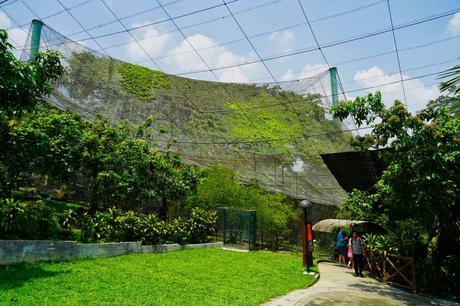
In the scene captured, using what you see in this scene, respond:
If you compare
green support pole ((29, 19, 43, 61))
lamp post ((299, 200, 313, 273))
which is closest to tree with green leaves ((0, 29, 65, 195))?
green support pole ((29, 19, 43, 61))

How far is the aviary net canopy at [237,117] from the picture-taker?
15086 millimetres

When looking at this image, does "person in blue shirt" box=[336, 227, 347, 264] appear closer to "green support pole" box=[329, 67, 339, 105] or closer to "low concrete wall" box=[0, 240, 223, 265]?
"green support pole" box=[329, 67, 339, 105]

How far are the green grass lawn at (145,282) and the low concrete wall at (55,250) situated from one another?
0.74ft

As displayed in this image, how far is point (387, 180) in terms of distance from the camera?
27.4 feet

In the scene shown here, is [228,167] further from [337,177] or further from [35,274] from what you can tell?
[35,274]

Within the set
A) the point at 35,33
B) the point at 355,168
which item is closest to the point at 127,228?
the point at 35,33

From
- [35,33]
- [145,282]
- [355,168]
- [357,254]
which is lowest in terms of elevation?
[145,282]

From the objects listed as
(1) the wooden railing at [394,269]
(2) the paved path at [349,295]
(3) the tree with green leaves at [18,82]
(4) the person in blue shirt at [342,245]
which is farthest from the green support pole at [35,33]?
(1) the wooden railing at [394,269]

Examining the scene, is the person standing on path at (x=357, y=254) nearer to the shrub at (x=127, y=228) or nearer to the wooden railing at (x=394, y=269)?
the wooden railing at (x=394, y=269)

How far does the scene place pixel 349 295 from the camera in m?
7.85

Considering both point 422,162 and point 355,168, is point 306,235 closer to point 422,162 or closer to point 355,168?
point 422,162

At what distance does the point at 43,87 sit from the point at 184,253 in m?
6.67

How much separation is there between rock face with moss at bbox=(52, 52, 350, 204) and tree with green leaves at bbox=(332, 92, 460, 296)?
21.1 ft

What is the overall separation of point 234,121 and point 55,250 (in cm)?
1130
